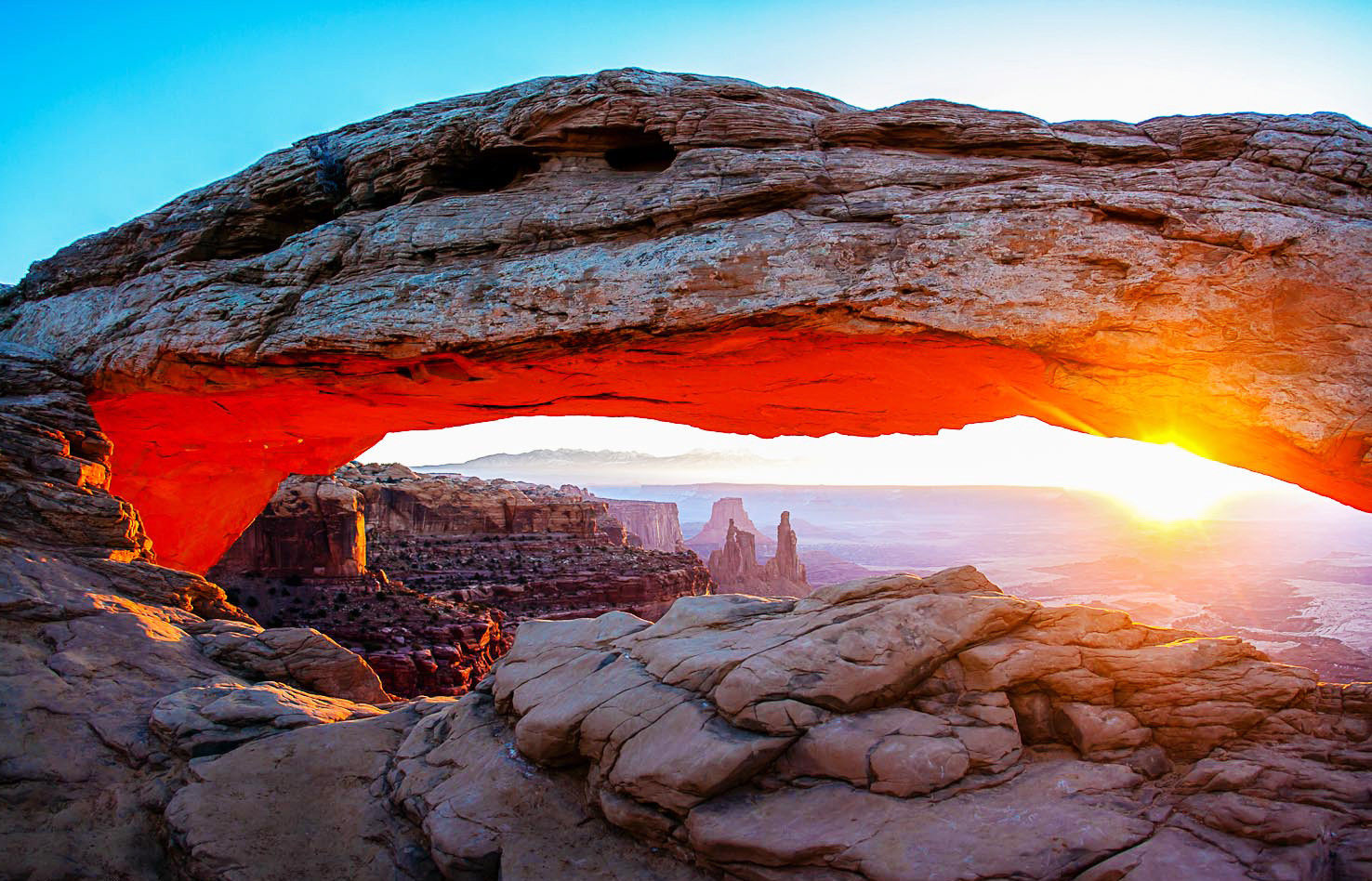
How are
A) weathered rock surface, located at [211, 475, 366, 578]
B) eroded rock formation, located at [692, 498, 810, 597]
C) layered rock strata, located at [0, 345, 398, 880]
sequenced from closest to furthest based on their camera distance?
layered rock strata, located at [0, 345, 398, 880], weathered rock surface, located at [211, 475, 366, 578], eroded rock formation, located at [692, 498, 810, 597]

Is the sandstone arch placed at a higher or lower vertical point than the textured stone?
higher

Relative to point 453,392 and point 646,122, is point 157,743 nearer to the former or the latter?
point 453,392

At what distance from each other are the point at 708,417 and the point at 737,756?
9.13m

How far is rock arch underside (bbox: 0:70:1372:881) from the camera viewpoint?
655 centimetres

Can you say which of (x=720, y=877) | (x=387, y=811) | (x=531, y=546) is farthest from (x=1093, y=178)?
(x=531, y=546)

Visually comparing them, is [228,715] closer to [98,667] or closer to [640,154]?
[98,667]

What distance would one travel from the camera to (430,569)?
35.1 metres

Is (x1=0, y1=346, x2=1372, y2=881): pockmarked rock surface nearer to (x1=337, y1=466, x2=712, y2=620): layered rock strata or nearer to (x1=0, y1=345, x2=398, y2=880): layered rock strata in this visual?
(x1=0, y1=345, x2=398, y2=880): layered rock strata

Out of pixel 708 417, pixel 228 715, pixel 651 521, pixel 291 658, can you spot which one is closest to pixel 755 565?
pixel 651 521

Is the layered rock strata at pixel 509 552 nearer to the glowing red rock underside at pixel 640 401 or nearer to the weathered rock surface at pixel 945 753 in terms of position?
the glowing red rock underside at pixel 640 401

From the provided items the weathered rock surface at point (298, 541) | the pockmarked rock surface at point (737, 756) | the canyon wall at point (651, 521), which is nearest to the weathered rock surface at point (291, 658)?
the pockmarked rock surface at point (737, 756)

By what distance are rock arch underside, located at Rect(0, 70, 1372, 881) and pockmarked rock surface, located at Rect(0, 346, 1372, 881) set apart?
4 cm

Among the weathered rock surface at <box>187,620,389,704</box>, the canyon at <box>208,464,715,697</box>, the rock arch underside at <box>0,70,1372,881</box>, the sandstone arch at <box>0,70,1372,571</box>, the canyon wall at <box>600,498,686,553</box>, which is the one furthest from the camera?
the canyon wall at <box>600,498,686,553</box>

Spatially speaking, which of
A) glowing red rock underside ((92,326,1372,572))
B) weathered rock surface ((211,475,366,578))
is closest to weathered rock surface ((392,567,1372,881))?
glowing red rock underside ((92,326,1372,572))
